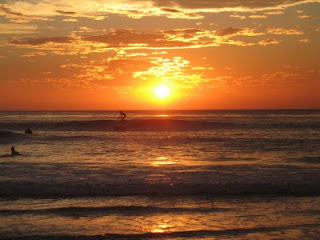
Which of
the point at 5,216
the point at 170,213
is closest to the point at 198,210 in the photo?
the point at 170,213

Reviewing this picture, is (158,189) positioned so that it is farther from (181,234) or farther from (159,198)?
(181,234)

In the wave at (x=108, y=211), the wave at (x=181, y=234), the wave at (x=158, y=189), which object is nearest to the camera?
the wave at (x=181, y=234)

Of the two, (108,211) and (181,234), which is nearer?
(181,234)

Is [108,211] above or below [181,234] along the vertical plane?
above

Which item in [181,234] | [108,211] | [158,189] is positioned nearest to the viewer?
[181,234]

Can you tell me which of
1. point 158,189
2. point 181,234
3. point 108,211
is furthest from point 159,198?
point 181,234

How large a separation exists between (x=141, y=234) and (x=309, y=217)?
14.0 feet

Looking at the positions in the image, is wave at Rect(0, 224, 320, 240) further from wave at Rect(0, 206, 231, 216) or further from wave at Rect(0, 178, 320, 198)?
wave at Rect(0, 178, 320, 198)

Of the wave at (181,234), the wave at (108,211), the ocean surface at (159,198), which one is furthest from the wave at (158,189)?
the wave at (181,234)

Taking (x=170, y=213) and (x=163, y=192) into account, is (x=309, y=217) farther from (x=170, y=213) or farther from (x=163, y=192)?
(x=163, y=192)

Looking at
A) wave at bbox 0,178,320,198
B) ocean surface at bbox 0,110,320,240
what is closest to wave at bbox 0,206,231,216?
ocean surface at bbox 0,110,320,240

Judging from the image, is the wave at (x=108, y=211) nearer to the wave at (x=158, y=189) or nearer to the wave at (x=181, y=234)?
the wave at (x=181, y=234)

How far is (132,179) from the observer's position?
585 inches

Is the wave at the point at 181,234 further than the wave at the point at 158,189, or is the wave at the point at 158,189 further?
the wave at the point at 158,189
